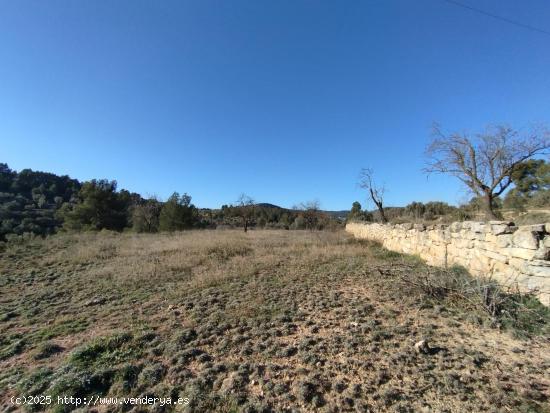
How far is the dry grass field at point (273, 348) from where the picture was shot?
2428 mm

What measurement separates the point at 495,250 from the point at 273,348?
5.01 meters

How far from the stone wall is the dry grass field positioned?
939 mm

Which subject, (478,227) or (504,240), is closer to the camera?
(504,240)

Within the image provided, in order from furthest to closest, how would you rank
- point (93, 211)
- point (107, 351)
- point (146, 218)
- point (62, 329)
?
1. point (146, 218)
2. point (93, 211)
3. point (62, 329)
4. point (107, 351)

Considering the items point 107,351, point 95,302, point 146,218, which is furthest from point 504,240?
point 146,218

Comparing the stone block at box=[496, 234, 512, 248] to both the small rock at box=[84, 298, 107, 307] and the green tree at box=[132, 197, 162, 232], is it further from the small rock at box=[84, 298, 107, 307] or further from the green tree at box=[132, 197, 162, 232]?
the green tree at box=[132, 197, 162, 232]

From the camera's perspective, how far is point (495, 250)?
4.95 meters

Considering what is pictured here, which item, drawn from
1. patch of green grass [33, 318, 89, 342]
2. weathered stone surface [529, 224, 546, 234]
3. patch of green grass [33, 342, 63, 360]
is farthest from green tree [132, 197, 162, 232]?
weathered stone surface [529, 224, 546, 234]

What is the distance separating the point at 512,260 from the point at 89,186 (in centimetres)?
3167

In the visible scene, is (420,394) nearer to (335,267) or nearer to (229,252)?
(335,267)

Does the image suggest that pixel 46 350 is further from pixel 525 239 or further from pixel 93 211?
pixel 93 211

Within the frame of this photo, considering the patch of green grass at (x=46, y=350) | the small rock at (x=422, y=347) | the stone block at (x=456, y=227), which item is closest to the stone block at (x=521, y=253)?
the stone block at (x=456, y=227)

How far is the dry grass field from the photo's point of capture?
243cm

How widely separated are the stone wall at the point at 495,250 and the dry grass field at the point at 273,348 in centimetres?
94
